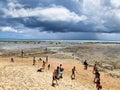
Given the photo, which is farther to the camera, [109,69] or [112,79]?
[109,69]

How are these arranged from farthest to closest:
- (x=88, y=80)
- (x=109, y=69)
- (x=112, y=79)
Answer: (x=109, y=69), (x=112, y=79), (x=88, y=80)

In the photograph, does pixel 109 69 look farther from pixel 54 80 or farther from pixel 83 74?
pixel 54 80

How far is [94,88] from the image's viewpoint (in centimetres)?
3070

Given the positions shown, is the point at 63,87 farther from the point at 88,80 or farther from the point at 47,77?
the point at 88,80

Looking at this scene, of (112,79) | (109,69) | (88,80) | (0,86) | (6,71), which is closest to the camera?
(0,86)

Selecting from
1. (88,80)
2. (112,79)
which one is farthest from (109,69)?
(88,80)

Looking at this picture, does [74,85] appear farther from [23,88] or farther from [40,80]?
[23,88]

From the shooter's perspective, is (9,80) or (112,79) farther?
(112,79)

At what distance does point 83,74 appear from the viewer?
3906 centimetres

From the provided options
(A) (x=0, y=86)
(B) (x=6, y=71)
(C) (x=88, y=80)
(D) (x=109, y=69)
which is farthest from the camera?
(D) (x=109, y=69)

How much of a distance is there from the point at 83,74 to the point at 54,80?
35.1ft

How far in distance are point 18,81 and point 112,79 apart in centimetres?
1572

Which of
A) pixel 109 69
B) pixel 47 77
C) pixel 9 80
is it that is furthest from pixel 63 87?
pixel 109 69

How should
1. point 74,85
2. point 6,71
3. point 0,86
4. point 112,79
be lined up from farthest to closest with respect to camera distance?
point 112,79, point 6,71, point 74,85, point 0,86
